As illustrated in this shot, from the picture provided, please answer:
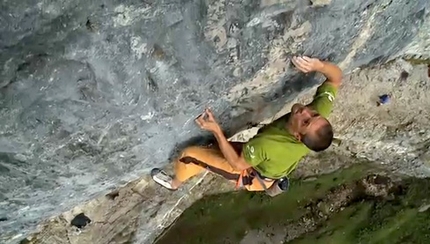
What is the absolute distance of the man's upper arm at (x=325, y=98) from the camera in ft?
12.5

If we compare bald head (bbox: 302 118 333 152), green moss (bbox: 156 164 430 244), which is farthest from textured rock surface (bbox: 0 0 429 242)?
green moss (bbox: 156 164 430 244)

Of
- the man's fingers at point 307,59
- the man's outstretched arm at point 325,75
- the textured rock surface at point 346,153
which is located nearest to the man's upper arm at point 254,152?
the man's outstretched arm at point 325,75

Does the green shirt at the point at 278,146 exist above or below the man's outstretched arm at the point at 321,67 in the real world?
below

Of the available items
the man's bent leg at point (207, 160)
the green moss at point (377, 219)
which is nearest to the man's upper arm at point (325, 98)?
the man's bent leg at point (207, 160)

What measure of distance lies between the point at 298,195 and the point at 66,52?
146 inches

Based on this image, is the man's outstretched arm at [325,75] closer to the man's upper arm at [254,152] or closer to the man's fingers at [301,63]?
the man's fingers at [301,63]

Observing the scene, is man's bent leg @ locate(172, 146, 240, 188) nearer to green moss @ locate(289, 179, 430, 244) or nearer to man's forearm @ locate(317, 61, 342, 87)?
man's forearm @ locate(317, 61, 342, 87)

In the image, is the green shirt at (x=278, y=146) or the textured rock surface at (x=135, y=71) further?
the green shirt at (x=278, y=146)

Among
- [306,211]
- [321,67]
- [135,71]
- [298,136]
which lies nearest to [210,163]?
[298,136]

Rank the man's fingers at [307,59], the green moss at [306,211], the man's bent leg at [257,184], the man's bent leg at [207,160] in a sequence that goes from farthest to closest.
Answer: the green moss at [306,211], the man's bent leg at [257,184], the man's bent leg at [207,160], the man's fingers at [307,59]

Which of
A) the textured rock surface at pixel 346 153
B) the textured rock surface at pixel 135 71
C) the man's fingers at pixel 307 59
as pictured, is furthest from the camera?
the textured rock surface at pixel 346 153

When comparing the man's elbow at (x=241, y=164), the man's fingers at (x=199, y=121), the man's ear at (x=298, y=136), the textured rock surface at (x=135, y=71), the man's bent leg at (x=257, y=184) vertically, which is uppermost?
the textured rock surface at (x=135, y=71)

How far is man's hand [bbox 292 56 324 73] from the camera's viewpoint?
139 inches

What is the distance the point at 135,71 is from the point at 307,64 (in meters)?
1.04
